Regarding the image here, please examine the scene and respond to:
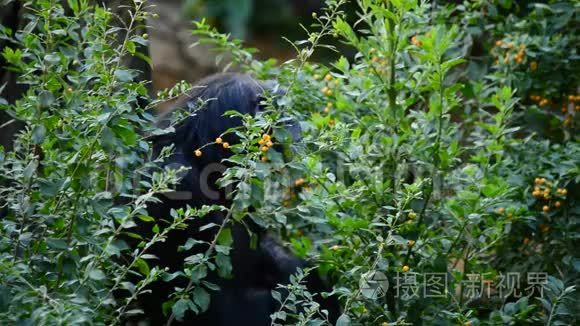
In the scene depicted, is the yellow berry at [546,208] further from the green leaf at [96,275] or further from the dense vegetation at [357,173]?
the green leaf at [96,275]

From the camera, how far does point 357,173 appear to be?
10.1 ft

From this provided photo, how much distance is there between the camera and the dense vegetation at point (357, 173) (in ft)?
7.80

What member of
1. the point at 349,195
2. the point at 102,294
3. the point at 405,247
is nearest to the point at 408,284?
the point at 405,247

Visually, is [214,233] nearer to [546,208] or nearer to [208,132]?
[208,132]

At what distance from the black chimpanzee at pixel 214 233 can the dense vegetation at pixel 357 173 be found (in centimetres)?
13

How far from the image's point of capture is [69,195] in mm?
2467

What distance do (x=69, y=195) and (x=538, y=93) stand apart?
2350 millimetres

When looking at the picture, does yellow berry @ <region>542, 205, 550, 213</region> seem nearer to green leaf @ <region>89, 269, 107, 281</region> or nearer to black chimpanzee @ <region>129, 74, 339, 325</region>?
black chimpanzee @ <region>129, 74, 339, 325</region>

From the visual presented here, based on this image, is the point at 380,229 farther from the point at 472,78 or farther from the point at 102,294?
the point at 472,78

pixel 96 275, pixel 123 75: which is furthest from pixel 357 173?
pixel 96 275

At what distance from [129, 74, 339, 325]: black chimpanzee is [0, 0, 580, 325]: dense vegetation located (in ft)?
0.44

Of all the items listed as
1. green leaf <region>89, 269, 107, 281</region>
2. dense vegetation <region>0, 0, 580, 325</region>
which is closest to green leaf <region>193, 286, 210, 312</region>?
dense vegetation <region>0, 0, 580, 325</region>

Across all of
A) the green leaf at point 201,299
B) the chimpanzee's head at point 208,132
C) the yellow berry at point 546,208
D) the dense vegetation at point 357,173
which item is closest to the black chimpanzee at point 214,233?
the chimpanzee's head at point 208,132

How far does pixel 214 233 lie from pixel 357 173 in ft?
2.04
